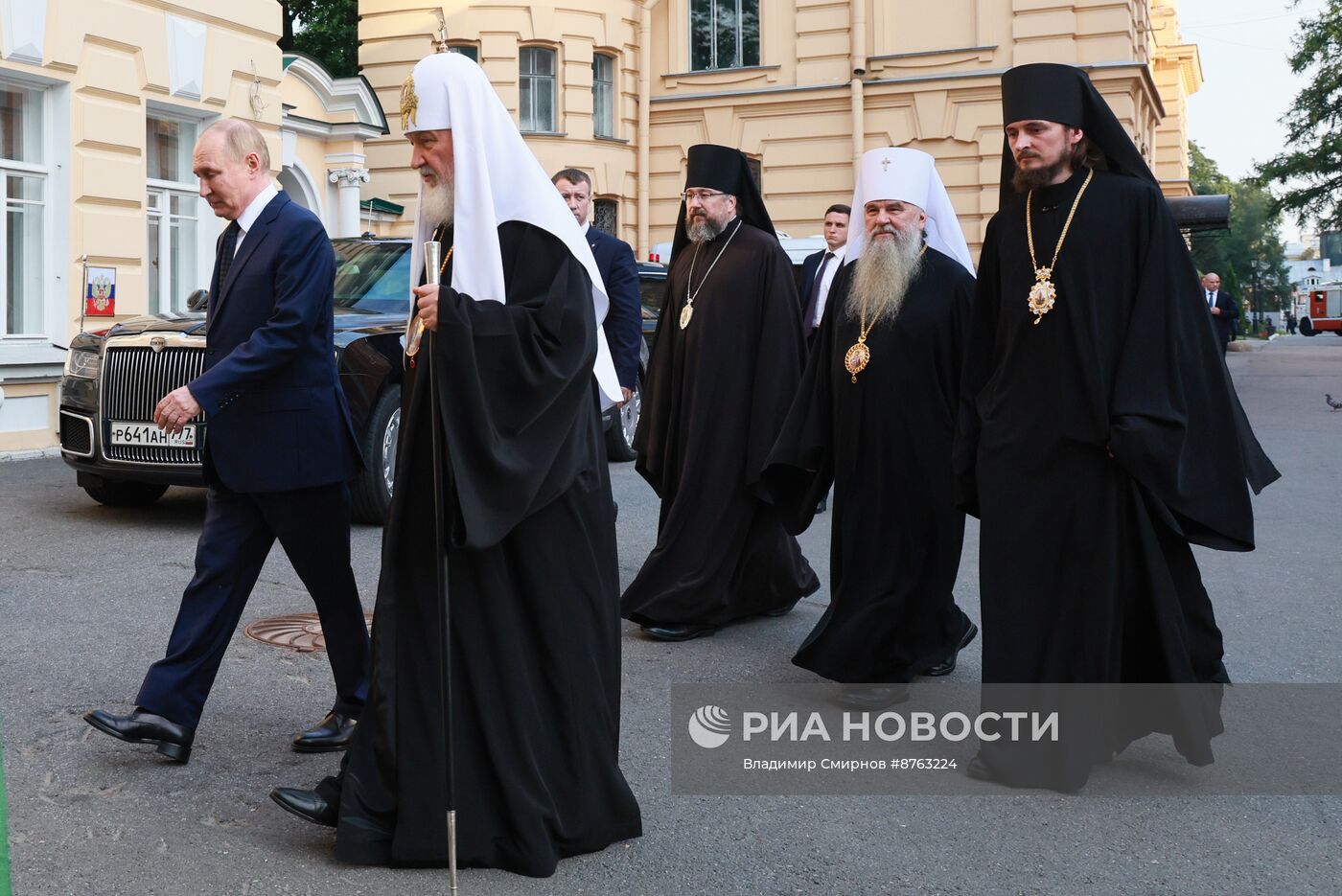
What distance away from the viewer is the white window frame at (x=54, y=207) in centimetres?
1312

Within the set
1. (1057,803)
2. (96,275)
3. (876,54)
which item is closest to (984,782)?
(1057,803)

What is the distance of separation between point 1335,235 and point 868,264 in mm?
49603

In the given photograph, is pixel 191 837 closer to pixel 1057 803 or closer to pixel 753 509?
pixel 1057 803

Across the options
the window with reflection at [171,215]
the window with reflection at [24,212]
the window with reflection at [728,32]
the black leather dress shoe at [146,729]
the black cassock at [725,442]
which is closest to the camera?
the black leather dress shoe at [146,729]

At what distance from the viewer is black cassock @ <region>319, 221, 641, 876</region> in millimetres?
3721

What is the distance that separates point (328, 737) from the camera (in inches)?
189

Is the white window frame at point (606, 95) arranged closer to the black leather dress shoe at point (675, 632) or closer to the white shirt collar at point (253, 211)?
the black leather dress shoe at point (675, 632)

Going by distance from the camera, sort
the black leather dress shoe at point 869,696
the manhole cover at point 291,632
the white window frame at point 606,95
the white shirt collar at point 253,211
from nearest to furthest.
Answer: the white shirt collar at point 253,211 → the black leather dress shoe at point 869,696 → the manhole cover at point 291,632 → the white window frame at point 606,95

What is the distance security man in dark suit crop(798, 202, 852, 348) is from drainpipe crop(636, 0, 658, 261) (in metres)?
15.3

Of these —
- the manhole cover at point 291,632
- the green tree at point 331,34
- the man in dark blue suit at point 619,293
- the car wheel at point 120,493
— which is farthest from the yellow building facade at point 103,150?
the green tree at point 331,34

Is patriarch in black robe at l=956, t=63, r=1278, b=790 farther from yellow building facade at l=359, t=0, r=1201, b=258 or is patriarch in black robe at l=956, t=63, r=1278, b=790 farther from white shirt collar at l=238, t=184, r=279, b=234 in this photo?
yellow building facade at l=359, t=0, r=1201, b=258

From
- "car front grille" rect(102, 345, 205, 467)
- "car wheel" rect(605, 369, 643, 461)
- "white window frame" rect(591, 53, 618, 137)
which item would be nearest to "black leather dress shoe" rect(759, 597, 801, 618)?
"car front grille" rect(102, 345, 205, 467)

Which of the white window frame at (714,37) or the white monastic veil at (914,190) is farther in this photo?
the white window frame at (714,37)

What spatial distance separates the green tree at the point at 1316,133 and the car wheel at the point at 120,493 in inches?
1705
